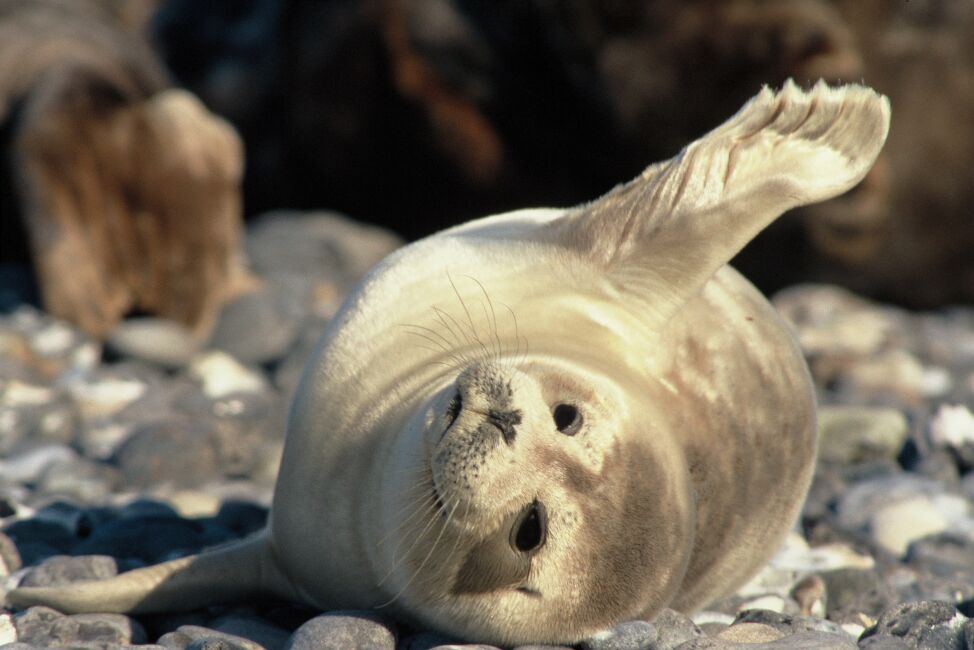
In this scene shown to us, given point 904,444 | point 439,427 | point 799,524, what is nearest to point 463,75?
point 904,444

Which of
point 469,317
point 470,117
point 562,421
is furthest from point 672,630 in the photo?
point 470,117

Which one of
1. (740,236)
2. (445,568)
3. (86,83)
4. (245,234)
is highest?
(740,236)

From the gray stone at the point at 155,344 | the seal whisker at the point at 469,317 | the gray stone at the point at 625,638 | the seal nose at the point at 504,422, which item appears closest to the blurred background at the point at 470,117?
the gray stone at the point at 155,344

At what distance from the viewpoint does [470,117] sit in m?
8.84

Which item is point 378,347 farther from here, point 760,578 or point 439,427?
point 760,578

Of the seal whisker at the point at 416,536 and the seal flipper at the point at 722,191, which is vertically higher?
the seal flipper at the point at 722,191

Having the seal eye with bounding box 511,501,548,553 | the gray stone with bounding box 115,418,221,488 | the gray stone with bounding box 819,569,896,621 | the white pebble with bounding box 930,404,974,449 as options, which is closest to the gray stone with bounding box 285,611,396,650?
the seal eye with bounding box 511,501,548,553

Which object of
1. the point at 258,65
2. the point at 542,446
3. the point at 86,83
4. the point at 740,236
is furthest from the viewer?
the point at 258,65

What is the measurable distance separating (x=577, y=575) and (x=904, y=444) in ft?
10.6

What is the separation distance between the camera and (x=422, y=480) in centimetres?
279

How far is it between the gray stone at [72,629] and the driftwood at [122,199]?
442 cm

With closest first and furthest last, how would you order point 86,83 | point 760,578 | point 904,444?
1. point 760,578
2. point 904,444
3. point 86,83

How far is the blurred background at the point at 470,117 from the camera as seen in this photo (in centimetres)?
736

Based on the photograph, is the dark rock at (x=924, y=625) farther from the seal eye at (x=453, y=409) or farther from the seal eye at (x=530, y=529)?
the seal eye at (x=453, y=409)
